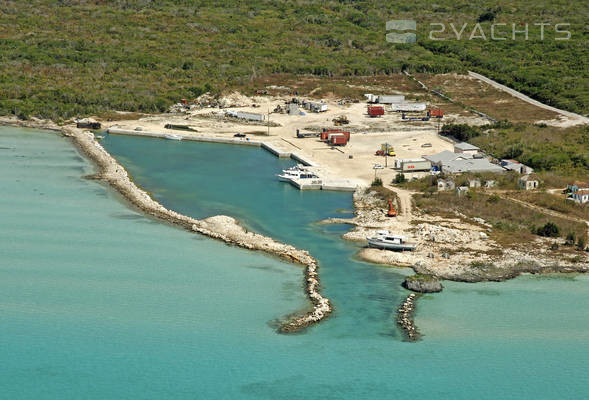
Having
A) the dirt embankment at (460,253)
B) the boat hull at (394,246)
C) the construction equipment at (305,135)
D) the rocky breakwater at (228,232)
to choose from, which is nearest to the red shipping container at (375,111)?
A: the construction equipment at (305,135)

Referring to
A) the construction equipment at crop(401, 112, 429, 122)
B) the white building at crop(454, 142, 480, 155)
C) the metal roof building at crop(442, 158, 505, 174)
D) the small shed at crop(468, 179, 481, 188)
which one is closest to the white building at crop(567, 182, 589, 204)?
the small shed at crop(468, 179, 481, 188)

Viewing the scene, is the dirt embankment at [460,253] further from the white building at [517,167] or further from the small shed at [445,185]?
the white building at [517,167]

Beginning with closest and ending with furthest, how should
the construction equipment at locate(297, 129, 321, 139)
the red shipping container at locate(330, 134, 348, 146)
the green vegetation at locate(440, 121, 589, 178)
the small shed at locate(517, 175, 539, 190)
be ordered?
the small shed at locate(517, 175, 539, 190)
the green vegetation at locate(440, 121, 589, 178)
the red shipping container at locate(330, 134, 348, 146)
the construction equipment at locate(297, 129, 321, 139)

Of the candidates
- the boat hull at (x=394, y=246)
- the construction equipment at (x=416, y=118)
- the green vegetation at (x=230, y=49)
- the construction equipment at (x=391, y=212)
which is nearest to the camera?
the boat hull at (x=394, y=246)

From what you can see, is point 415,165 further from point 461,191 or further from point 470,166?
point 461,191

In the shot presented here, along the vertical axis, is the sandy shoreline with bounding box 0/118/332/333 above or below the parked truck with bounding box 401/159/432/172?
below

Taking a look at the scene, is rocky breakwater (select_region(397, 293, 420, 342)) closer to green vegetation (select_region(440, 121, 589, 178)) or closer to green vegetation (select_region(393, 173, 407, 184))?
green vegetation (select_region(393, 173, 407, 184))

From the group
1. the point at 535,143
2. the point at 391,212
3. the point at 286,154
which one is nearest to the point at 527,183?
the point at 391,212

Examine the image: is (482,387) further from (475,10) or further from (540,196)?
(475,10)
